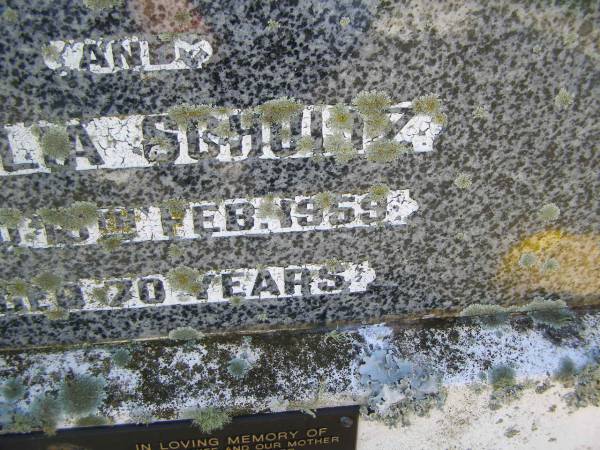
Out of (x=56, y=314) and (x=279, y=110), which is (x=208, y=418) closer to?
(x=56, y=314)

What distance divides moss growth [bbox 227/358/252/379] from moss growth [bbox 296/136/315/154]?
2.20 feet

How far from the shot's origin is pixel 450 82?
130 centimetres

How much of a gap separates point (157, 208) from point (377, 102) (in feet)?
2.14

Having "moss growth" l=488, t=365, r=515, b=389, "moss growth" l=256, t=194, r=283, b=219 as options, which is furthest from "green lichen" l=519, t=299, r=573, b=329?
"moss growth" l=256, t=194, r=283, b=219

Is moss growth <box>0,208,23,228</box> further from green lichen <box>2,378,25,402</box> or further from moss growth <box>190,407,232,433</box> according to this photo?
moss growth <box>190,407,232,433</box>

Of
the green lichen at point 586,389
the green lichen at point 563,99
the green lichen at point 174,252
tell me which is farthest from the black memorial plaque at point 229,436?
the green lichen at point 563,99

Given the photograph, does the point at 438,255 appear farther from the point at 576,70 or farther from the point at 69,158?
the point at 69,158

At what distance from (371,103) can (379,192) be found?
0.86ft

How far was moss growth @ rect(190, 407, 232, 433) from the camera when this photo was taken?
58.6 inches

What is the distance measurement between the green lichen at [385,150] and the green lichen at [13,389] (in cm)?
119

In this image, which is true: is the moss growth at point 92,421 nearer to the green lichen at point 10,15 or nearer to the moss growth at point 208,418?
the moss growth at point 208,418

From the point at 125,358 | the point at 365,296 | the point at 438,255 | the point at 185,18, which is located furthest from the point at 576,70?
the point at 125,358

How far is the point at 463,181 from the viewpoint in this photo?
1.46 meters

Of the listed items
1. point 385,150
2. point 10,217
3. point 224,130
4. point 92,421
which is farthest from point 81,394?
point 385,150
